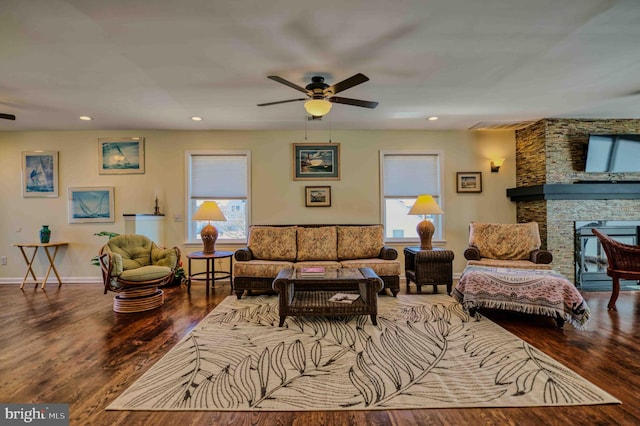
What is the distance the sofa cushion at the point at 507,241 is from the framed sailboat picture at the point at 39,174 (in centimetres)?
696

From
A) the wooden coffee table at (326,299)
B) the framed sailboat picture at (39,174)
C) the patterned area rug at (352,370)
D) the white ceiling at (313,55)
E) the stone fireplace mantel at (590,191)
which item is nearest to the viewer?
the patterned area rug at (352,370)

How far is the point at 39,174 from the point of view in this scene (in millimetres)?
5102

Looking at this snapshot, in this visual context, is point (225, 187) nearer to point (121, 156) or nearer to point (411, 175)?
point (121, 156)

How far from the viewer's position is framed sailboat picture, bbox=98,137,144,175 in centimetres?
516

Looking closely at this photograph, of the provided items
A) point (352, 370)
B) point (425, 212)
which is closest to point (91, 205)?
point (352, 370)

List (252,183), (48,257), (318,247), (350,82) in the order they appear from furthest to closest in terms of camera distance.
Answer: (252,183) → (48,257) → (318,247) → (350,82)

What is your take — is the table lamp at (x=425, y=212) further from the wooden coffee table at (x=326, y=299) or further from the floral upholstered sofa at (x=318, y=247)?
the wooden coffee table at (x=326, y=299)

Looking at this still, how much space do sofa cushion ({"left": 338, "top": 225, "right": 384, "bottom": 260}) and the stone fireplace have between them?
258 centimetres

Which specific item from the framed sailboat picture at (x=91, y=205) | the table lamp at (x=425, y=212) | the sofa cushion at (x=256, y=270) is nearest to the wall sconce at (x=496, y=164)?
the table lamp at (x=425, y=212)

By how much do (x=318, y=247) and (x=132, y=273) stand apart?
2.45 m

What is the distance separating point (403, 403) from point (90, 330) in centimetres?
302

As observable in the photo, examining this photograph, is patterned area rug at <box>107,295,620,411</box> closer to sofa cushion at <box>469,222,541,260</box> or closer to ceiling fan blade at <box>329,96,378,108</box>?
sofa cushion at <box>469,222,541,260</box>

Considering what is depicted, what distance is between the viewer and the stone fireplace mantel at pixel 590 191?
14.7 feet

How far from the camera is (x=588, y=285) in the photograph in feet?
14.9
